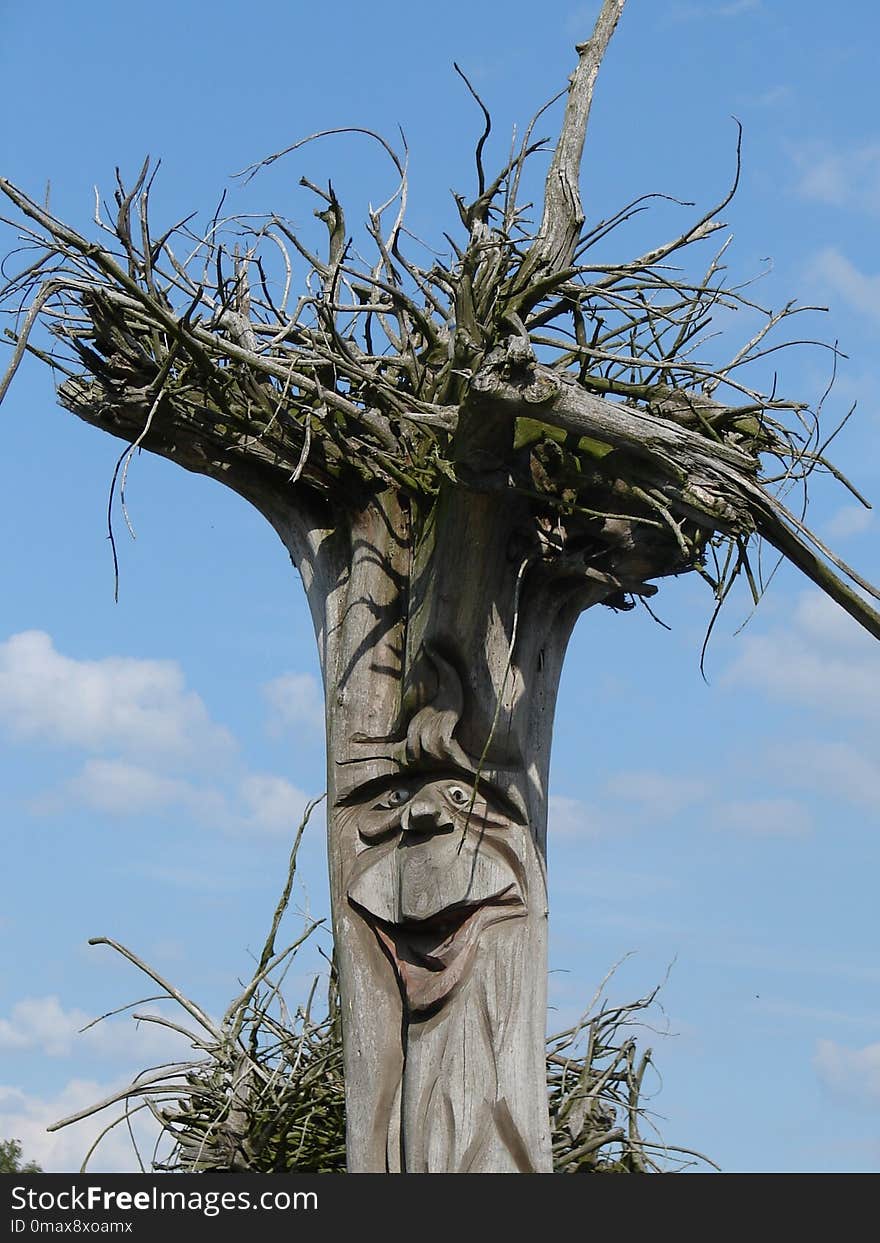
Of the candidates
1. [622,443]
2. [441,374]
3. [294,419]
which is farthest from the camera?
[294,419]

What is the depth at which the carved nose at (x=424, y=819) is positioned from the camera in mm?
4613

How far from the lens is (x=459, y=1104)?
4.45 meters

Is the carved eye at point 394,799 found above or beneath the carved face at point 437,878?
above

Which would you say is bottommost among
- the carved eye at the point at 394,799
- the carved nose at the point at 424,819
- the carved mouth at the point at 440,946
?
the carved mouth at the point at 440,946

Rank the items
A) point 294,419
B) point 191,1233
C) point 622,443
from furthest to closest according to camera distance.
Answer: point 294,419
point 191,1233
point 622,443

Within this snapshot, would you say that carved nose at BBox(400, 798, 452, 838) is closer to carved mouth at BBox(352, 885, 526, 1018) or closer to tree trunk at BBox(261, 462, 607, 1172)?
tree trunk at BBox(261, 462, 607, 1172)

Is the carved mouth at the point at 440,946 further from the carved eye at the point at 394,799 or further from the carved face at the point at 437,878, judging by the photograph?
the carved eye at the point at 394,799

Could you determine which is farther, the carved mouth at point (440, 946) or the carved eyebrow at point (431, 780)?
the carved eyebrow at point (431, 780)

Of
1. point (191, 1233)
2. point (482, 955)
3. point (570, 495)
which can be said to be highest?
point (570, 495)

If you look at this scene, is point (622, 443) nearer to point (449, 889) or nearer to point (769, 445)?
point (769, 445)

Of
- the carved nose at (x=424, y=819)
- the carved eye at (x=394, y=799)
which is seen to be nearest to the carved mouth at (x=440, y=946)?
the carved nose at (x=424, y=819)

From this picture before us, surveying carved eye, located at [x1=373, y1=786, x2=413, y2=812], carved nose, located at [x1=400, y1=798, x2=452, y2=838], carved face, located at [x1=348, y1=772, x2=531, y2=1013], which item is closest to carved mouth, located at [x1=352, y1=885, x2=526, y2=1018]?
carved face, located at [x1=348, y1=772, x2=531, y2=1013]

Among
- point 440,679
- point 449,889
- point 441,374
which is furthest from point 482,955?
point 441,374

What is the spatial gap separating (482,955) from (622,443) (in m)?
1.68
